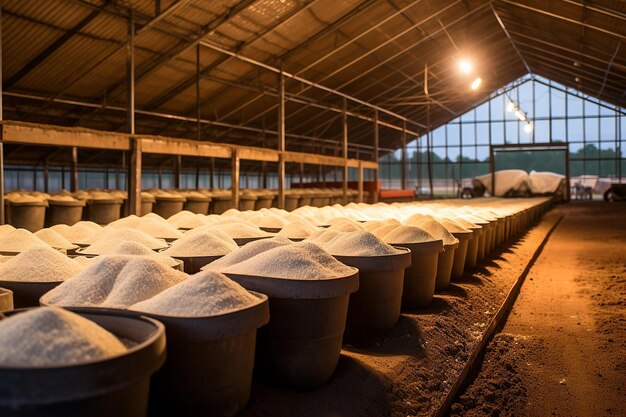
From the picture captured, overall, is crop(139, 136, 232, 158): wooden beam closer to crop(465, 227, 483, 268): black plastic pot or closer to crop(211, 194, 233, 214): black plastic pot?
crop(211, 194, 233, 214): black plastic pot

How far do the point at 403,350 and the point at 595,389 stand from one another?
1512 mm

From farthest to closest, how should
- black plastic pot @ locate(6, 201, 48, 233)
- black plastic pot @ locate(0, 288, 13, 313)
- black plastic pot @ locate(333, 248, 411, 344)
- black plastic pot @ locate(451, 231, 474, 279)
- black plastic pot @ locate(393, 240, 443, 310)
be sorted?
black plastic pot @ locate(6, 201, 48, 233) < black plastic pot @ locate(451, 231, 474, 279) < black plastic pot @ locate(393, 240, 443, 310) < black plastic pot @ locate(333, 248, 411, 344) < black plastic pot @ locate(0, 288, 13, 313)

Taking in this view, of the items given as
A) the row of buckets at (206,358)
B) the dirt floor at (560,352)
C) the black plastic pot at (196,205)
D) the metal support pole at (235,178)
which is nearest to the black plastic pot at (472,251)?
the dirt floor at (560,352)

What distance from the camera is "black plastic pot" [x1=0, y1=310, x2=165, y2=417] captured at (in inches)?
73.4

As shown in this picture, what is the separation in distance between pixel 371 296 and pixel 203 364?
7.09ft

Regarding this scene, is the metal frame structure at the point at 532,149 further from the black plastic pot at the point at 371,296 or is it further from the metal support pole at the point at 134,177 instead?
the black plastic pot at the point at 371,296

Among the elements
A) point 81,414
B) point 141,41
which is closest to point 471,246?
point 81,414

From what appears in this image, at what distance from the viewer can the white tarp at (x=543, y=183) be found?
3306 centimetres

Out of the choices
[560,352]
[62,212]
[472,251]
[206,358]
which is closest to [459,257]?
[472,251]

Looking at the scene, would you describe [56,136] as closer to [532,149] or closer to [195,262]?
[195,262]

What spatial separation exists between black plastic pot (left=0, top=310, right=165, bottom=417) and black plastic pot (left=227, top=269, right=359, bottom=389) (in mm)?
1176

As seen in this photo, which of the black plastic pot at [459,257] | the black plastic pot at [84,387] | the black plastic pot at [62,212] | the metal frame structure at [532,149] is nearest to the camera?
the black plastic pot at [84,387]

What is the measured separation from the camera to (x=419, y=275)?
18.7ft

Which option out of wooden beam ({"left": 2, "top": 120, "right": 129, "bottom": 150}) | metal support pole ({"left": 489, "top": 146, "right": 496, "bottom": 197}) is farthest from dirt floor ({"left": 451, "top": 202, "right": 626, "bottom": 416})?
metal support pole ({"left": 489, "top": 146, "right": 496, "bottom": 197})
